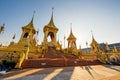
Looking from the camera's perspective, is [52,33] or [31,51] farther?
[52,33]

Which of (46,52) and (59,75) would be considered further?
(46,52)

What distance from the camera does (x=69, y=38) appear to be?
3088 centimetres

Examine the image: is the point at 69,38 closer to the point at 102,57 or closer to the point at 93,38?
the point at 93,38

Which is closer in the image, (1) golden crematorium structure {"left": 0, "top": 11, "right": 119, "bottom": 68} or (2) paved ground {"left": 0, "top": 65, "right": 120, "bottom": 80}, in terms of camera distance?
(2) paved ground {"left": 0, "top": 65, "right": 120, "bottom": 80}

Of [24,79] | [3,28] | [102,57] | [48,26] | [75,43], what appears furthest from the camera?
[75,43]

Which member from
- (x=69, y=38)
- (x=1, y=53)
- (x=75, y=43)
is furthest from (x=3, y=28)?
(x=75, y=43)

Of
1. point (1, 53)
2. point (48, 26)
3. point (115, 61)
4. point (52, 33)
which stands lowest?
point (115, 61)

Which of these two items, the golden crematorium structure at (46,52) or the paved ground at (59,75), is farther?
the golden crematorium structure at (46,52)

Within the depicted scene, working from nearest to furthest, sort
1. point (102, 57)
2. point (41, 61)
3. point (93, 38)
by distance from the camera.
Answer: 1. point (41, 61)
2. point (102, 57)
3. point (93, 38)

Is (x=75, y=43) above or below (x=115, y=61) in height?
above

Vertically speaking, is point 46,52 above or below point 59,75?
above

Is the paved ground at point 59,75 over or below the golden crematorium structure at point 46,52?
below

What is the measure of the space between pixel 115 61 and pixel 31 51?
1397cm

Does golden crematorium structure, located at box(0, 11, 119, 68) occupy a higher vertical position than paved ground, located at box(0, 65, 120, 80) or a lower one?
higher
